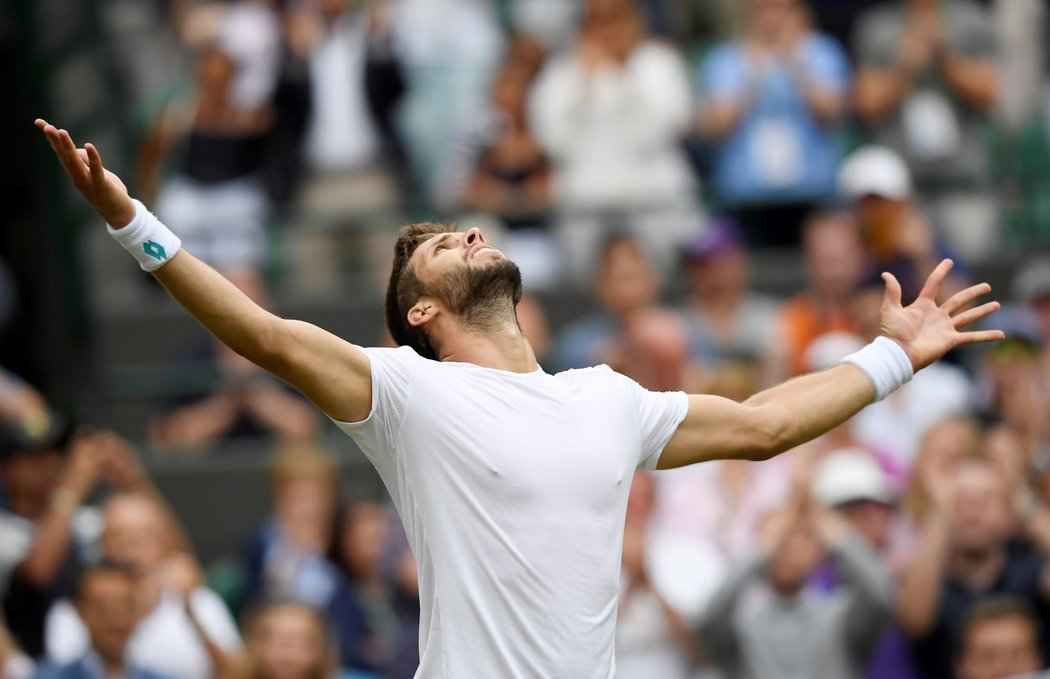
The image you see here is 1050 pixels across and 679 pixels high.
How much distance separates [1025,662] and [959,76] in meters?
5.26

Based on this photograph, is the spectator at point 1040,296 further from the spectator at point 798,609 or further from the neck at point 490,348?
the neck at point 490,348

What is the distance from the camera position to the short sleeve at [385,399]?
446 centimetres

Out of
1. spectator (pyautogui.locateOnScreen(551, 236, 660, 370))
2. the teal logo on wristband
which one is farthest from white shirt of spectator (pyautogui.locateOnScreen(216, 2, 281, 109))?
the teal logo on wristband

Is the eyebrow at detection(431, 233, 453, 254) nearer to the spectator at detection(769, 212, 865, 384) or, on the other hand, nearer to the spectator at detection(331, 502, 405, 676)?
the spectator at detection(331, 502, 405, 676)

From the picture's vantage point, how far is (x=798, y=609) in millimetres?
7746

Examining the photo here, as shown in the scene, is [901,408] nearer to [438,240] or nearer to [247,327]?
[438,240]

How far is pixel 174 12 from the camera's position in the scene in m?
14.0

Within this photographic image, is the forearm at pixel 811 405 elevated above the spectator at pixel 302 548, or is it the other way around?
the forearm at pixel 811 405

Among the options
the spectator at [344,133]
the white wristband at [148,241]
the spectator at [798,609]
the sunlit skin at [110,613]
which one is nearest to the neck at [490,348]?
the white wristband at [148,241]

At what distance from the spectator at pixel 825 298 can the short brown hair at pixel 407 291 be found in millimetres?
4725

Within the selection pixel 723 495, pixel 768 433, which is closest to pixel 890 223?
pixel 723 495

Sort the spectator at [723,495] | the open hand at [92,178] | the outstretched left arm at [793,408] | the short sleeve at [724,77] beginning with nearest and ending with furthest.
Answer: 1. the open hand at [92,178]
2. the outstretched left arm at [793,408]
3. the spectator at [723,495]
4. the short sleeve at [724,77]

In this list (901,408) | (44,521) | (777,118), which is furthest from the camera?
(777,118)

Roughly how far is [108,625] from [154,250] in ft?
14.3
